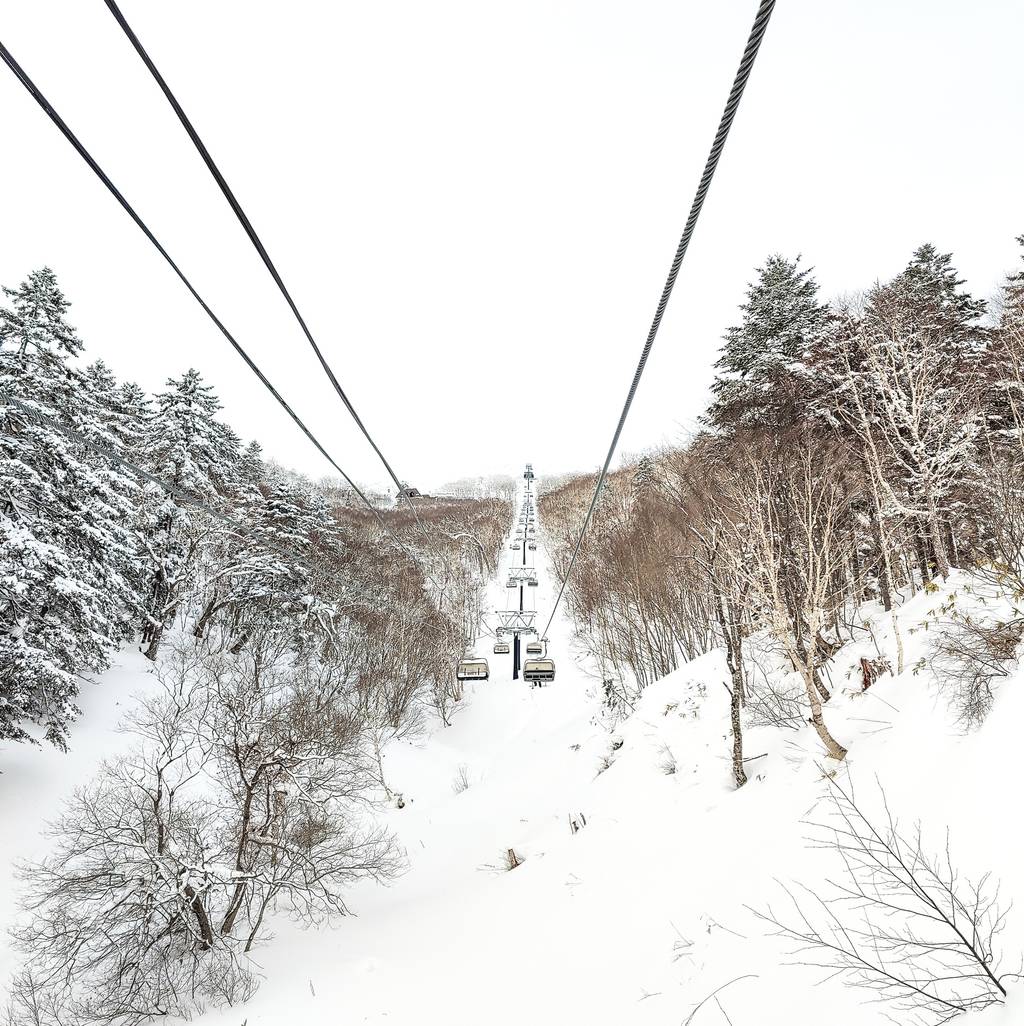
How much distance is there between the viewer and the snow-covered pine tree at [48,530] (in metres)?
13.0

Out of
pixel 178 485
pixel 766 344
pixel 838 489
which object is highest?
pixel 766 344

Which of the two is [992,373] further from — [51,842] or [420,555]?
[420,555]

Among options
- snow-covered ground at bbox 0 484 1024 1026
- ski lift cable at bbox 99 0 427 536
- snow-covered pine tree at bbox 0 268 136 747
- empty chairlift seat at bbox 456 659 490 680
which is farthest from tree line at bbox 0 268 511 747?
empty chairlift seat at bbox 456 659 490 680

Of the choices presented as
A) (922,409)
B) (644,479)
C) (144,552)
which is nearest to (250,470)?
(144,552)

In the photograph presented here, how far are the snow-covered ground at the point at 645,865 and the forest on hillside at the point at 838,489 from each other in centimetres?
84

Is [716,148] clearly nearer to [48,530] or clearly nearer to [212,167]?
[212,167]

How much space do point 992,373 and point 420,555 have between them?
37222 mm

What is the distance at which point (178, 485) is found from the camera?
21.2 meters

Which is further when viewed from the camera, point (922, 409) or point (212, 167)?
point (922, 409)

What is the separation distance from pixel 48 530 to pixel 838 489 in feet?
72.9

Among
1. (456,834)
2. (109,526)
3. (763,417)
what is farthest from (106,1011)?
(763,417)

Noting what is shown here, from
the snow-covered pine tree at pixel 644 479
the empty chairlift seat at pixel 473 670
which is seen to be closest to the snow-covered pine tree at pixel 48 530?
the empty chairlift seat at pixel 473 670

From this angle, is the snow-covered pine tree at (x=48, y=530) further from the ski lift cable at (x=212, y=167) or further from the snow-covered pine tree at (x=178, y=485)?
the ski lift cable at (x=212, y=167)

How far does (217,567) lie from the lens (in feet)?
81.8
